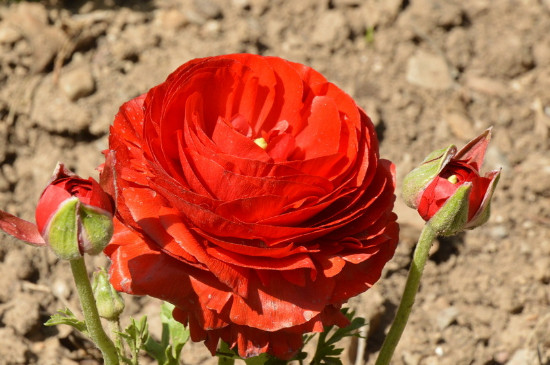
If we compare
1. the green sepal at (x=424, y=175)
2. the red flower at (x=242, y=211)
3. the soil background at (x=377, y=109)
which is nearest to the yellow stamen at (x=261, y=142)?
the red flower at (x=242, y=211)

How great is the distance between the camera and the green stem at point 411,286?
75.1 inches

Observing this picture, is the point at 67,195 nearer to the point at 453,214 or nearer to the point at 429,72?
the point at 453,214

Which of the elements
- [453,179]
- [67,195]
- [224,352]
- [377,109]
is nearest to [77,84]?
[377,109]

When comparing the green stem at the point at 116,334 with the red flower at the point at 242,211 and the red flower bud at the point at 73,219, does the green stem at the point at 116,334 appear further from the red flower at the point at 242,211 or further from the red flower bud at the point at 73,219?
the red flower bud at the point at 73,219

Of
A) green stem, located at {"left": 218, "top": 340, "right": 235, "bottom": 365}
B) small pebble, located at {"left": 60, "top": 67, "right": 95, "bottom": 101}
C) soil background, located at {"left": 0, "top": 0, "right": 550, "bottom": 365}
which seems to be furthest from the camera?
small pebble, located at {"left": 60, "top": 67, "right": 95, "bottom": 101}

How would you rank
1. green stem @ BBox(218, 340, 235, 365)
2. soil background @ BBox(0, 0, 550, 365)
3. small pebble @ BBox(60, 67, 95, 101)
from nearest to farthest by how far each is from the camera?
1. green stem @ BBox(218, 340, 235, 365)
2. soil background @ BBox(0, 0, 550, 365)
3. small pebble @ BBox(60, 67, 95, 101)

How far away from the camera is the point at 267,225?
5.24 ft

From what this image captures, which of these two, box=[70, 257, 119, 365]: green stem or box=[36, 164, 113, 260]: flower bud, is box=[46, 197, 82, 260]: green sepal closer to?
box=[36, 164, 113, 260]: flower bud

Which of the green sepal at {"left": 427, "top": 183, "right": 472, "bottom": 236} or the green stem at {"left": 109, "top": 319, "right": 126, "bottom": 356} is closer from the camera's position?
the green sepal at {"left": 427, "top": 183, "right": 472, "bottom": 236}

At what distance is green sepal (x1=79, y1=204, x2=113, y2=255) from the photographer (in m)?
1.56

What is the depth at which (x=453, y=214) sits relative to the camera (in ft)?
5.77

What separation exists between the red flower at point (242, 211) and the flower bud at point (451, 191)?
7 centimetres

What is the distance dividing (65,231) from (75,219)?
0.12ft

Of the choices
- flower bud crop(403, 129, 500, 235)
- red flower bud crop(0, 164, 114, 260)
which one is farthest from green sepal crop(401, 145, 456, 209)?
red flower bud crop(0, 164, 114, 260)
